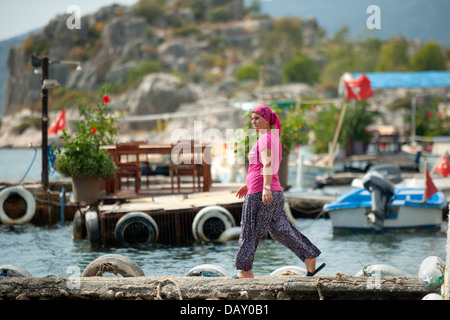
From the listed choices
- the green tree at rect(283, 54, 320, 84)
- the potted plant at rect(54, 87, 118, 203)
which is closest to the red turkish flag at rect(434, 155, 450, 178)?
the potted plant at rect(54, 87, 118, 203)

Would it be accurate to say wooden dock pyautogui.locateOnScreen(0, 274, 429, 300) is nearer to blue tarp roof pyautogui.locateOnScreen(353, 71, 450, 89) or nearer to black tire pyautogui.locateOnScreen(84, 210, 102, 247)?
black tire pyautogui.locateOnScreen(84, 210, 102, 247)

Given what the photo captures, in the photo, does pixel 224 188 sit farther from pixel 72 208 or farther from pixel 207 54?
pixel 207 54

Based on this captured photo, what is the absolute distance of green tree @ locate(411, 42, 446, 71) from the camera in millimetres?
95312

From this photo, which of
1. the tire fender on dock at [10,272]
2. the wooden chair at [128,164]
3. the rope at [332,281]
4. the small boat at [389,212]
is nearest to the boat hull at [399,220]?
the small boat at [389,212]

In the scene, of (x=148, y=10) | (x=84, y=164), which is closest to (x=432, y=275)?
(x=84, y=164)

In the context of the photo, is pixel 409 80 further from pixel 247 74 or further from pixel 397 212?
pixel 247 74

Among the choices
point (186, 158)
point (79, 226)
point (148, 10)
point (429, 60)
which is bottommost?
point (79, 226)

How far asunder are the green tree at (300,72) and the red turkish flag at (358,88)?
7481cm

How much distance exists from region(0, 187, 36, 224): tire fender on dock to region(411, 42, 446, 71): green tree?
288ft

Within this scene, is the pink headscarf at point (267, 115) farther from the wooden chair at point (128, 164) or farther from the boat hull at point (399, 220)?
the boat hull at point (399, 220)

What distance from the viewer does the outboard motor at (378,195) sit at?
43.6 feet

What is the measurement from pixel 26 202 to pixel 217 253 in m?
5.67

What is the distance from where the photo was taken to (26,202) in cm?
1531

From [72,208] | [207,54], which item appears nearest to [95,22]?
[207,54]
